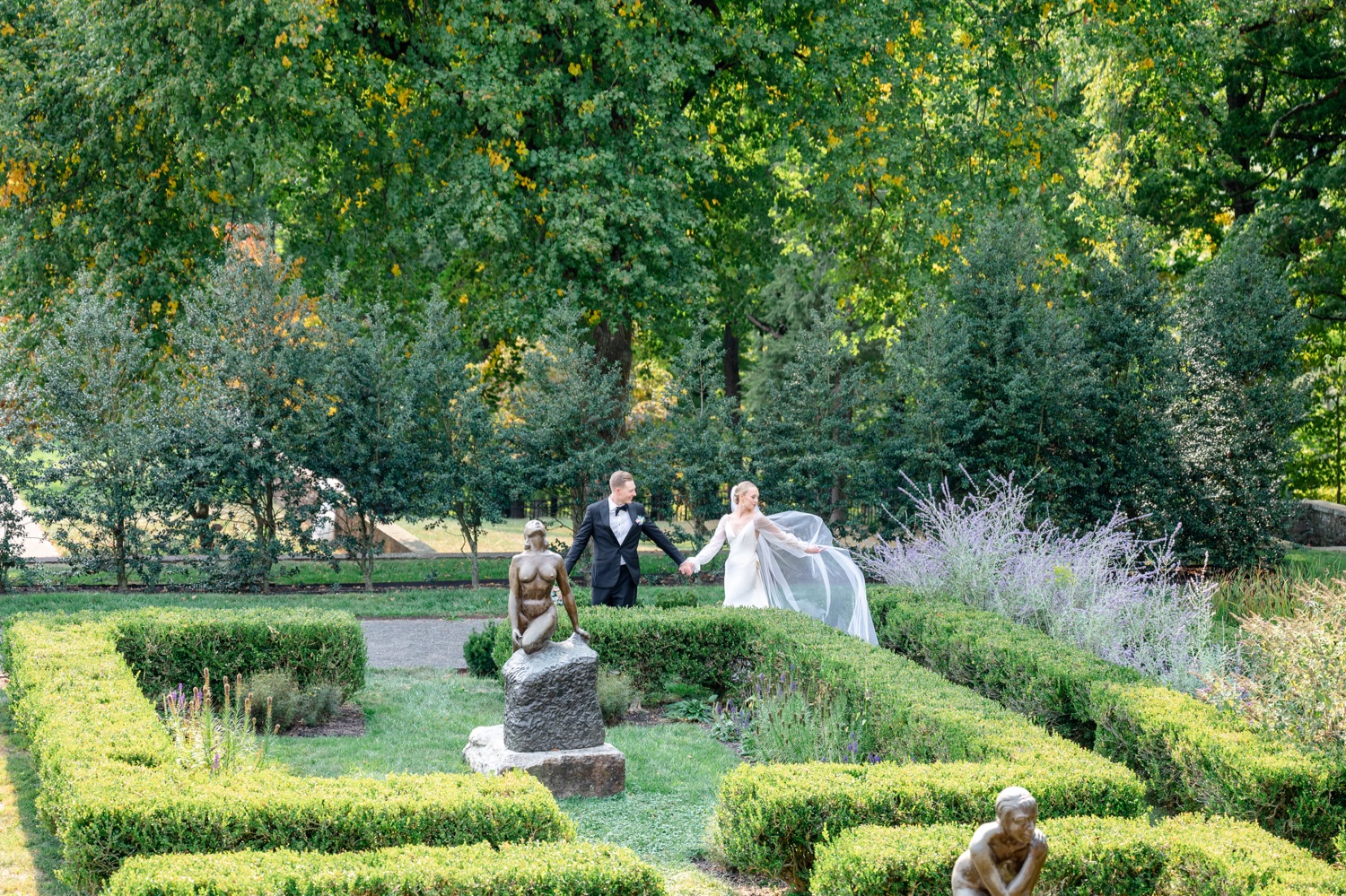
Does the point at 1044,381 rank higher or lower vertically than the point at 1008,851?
higher

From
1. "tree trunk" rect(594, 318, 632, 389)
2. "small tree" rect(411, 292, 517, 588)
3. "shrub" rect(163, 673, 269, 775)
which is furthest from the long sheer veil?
"tree trunk" rect(594, 318, 632, 389)

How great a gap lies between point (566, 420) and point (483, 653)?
597 centimetres

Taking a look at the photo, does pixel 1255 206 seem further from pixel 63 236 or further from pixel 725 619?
pixel 63 236

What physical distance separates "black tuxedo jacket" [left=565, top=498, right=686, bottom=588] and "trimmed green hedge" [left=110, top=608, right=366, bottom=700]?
2.30 m

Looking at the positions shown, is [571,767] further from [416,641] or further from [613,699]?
[416,641]

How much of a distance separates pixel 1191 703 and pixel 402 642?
8.50m

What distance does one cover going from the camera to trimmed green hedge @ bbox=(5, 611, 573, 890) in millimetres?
6172

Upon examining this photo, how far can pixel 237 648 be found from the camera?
10922mm

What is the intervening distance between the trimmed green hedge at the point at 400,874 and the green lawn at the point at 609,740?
4.96ft

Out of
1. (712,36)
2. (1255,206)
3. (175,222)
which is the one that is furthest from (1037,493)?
(175,222)

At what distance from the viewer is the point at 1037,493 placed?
1797 cm

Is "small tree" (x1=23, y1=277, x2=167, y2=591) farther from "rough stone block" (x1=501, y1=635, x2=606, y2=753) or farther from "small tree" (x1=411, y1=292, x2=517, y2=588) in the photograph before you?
"rough stone block" (x1=501, y1=635, x2=606, y2=753)

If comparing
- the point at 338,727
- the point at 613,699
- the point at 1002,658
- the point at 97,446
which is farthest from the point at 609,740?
the point at 97,446

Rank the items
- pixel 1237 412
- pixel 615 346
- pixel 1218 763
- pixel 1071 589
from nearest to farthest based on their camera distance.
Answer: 1. pixel 1218 763
2. pixel 1071 589
3. pixel 1237 412
4. pixel 615 346
